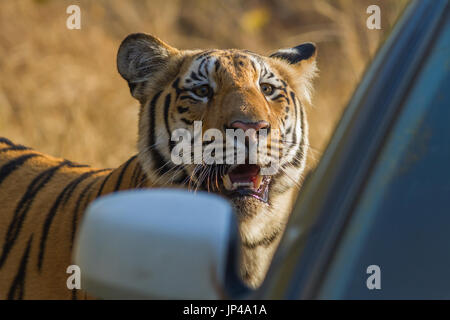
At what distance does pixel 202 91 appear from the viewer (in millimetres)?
2609

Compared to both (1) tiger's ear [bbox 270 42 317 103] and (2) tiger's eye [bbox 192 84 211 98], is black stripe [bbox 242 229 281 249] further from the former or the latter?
(1) tiger's ear [bbox 270 42 317 103]

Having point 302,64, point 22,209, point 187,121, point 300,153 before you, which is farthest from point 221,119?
point 22,209

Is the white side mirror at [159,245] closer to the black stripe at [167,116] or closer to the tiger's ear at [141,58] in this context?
the black stripe at [167,116]

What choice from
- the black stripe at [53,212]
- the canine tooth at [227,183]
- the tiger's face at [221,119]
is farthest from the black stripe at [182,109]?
the black stripe at [53,212]

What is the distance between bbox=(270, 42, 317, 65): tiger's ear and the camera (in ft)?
9.80

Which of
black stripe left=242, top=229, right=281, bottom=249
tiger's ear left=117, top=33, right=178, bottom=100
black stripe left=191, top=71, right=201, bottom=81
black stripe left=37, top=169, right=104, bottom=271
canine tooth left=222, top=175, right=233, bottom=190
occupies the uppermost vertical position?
tiger's ear left=117, top=33, right=178, bottom=100

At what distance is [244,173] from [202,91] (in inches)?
16.4

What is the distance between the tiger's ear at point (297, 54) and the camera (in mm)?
2988

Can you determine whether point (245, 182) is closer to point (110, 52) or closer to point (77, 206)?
point (77, 206)

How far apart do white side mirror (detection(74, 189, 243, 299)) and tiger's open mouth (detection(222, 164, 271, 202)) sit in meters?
1.20

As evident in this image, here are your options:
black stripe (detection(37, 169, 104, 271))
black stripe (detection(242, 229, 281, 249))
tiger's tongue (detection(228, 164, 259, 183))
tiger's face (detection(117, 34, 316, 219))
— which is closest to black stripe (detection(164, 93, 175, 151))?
tiger's face (detection(117, 34, 316, 219))

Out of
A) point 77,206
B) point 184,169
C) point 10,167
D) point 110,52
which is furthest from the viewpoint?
point 110,52

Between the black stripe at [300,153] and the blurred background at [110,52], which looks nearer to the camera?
the black stripe at [300,153]

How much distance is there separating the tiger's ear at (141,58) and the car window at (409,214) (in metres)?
1.79
